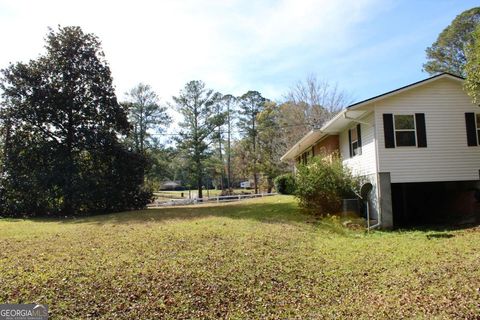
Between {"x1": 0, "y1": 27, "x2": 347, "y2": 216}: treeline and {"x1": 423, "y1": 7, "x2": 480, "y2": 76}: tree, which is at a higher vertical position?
{"x1": 423, "y1": 7, "x2": 480, "y2": 76}: tree

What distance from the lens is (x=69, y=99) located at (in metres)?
20.3

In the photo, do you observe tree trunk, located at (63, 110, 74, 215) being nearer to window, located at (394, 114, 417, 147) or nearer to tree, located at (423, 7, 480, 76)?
window, located at (394, 114, 417, 147)

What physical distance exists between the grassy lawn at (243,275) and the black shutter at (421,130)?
151 inches

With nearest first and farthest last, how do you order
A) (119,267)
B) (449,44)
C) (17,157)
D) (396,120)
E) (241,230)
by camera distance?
(119,267) → (241,230) → (396,120) → (17,157) → (449,44)

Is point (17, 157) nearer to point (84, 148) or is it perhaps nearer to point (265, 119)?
point (84, 148)

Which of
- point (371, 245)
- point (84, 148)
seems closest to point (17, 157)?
point (84, 148)

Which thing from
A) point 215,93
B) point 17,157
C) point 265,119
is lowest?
point 17,157

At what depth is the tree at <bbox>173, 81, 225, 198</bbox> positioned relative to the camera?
41.1m

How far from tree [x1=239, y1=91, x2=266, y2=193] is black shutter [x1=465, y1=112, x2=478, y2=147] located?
33.0 m

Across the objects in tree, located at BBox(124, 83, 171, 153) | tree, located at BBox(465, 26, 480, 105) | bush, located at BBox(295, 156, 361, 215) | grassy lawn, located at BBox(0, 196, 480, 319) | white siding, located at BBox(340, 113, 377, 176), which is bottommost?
grassy lawn, located at BBox(0, 196, 480, 319)

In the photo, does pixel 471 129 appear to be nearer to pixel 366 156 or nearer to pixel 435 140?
pixel 435 140

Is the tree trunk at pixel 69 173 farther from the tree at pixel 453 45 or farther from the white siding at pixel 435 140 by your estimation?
the tree at pixel 453 45

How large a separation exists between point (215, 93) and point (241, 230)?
110 ft

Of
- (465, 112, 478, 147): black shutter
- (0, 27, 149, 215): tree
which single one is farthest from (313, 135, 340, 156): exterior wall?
(0, 27, 149, 215): tree
